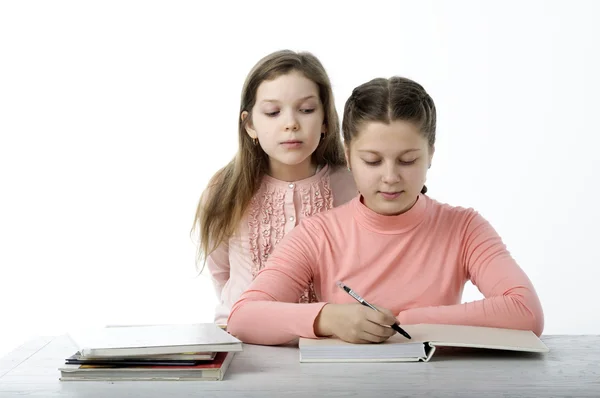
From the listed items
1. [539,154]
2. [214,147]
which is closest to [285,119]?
[214,147]

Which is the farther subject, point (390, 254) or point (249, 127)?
point (249, 127)

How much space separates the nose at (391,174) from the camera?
195 centimetres

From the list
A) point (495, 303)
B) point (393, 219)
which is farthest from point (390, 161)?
point (495, 303)

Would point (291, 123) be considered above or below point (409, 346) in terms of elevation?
above

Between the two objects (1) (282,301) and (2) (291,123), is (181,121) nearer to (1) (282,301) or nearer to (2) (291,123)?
(2) (291,123)

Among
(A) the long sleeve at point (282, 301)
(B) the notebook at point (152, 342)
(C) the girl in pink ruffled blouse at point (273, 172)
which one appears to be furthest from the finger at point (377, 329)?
(C) the girl in pink ruffled blouse at point (273, 172)

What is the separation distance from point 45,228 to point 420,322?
2.74 m

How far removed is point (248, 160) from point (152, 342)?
90 centimetres

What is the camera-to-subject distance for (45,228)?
4.25 meters

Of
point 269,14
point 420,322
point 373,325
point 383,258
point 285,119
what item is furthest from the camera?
point 269,14

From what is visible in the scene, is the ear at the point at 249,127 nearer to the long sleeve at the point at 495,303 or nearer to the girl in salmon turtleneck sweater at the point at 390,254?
the girl in salmon turtleneck sweater at the point at 390,254

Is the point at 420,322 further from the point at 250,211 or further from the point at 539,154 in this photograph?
the point at 539,154

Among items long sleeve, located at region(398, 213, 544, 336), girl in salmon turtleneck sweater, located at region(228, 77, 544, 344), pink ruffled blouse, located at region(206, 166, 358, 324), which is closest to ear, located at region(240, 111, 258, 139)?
pink ruffled blouse, located at region(206, 166, 358, 324)

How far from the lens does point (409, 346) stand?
5.72 feet
